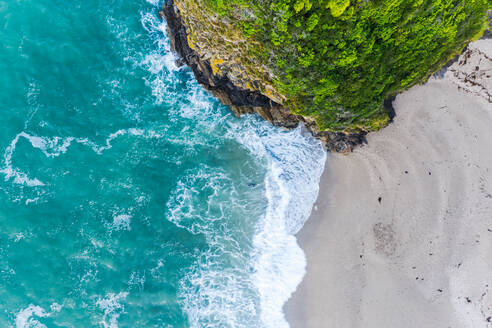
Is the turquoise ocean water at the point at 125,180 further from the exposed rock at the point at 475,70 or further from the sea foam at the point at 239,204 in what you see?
the exposed rock at the point at 475,70

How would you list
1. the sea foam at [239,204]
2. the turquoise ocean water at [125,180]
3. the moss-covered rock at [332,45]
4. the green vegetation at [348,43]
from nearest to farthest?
the green vegetation at [348,43]
the moss-covered rock at [332,45]
the sea foam at [239,204]
the turquoise ocean water at [125,180]

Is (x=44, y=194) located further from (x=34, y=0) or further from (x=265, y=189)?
(x=265, y=189)

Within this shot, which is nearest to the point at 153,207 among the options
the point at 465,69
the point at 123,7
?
the point at 123,7

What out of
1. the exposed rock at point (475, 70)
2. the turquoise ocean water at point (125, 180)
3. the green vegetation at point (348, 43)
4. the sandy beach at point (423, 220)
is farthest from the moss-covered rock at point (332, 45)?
the turquoise ocean water at point (125, 180)

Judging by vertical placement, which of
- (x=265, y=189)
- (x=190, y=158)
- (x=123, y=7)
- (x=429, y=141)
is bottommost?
(x=429, y=141)

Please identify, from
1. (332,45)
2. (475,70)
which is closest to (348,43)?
(332,45)

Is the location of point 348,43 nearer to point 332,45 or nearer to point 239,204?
point 332,45
